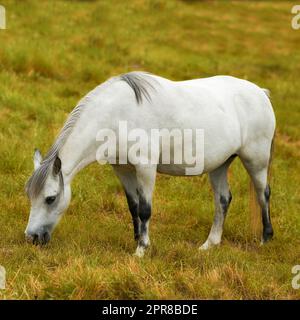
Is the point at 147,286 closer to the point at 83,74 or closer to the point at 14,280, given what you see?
the point at 14,280

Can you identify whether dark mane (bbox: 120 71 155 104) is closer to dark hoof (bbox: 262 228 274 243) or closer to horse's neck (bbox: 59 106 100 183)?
horse's neck (bbox: 59 106 100 183)

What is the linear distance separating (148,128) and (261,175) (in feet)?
6.04

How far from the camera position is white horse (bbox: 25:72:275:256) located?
17.4 feet

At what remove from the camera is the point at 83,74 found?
12.5 meters

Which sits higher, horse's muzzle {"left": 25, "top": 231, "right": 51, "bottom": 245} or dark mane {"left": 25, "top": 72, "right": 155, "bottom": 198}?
dark mane {"left": 25, "top": 72, "right": 155, "bottom": 198}

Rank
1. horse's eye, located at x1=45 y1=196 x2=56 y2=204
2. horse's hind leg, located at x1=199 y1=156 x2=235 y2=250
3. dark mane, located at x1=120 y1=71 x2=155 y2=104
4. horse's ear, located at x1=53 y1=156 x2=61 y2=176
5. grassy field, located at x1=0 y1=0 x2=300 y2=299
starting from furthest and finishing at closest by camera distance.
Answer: horse's hind leg, located at x1=199 y1=156 x2=235 y2=250, dark mane, located at x1=120 y1=71 x2=155 y2=104, horse's eye, located at x1=45 y1=196 x2=56 y2=204, horse's ear, located at x1=53 y1=156 x2=61 y2=176, grassy field, located at x1=0 y1=0 x2=300 y2=299

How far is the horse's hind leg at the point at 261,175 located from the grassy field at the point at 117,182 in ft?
0.62

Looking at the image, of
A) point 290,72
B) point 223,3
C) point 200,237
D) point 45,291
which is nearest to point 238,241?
point 200,237

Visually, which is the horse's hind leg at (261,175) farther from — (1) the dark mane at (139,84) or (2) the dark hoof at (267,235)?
(1) the dark mane at (139,84)

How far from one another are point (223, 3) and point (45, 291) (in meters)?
19.3

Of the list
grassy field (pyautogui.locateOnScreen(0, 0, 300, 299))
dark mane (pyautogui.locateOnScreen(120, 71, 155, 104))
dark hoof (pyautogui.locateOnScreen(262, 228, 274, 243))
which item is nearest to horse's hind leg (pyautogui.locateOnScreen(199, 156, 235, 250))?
grassy field (pyautogui.locateOnScreen(0, 0, 300, 299))

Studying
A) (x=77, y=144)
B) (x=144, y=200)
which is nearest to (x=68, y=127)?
(x=77, y=144)

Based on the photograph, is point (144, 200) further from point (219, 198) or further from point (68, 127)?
point (219, 198)

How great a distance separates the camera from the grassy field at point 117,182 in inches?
184
